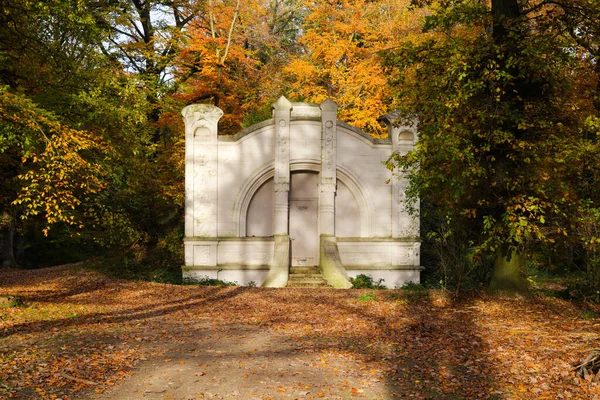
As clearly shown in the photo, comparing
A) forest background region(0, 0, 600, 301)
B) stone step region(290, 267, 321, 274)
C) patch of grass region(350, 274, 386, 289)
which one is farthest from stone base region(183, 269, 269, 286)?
patch of grass region(350, 274, 386, 289)

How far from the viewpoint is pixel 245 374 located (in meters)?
7.07

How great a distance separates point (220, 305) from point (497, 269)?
613 cm

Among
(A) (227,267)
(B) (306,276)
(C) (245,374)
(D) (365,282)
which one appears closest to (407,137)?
(D) (365,282)

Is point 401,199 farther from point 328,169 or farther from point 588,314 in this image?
point 588,314

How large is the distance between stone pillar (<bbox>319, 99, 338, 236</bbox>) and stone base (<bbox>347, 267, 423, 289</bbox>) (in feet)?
5.51

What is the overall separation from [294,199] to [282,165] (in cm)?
129

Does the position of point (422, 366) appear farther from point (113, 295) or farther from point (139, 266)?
point (139, 266)

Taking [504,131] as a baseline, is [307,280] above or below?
below

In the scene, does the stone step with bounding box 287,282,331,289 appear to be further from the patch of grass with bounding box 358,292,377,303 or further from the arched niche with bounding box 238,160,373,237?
the patch of grass with bounding box 358,292,377,303

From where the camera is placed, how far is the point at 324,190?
18.7 metres

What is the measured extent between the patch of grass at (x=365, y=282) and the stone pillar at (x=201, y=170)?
479 centimetres

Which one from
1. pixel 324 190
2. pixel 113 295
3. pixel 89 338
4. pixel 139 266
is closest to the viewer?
pixel 89 338

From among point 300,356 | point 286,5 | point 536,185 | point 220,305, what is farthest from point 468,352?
point 286,5

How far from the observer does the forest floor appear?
652cm
